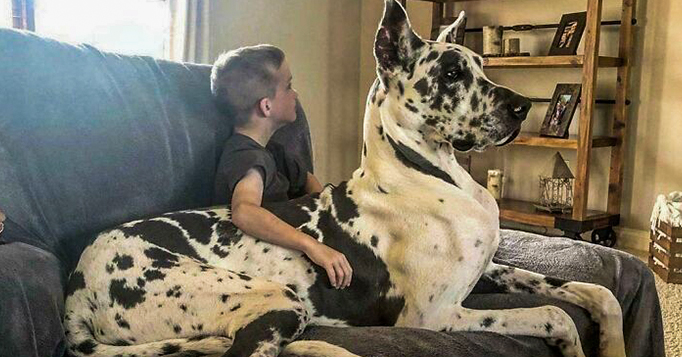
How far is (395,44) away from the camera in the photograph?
1.68m

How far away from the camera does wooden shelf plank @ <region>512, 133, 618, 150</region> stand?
3.94 m

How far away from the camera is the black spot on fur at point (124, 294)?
1520mm

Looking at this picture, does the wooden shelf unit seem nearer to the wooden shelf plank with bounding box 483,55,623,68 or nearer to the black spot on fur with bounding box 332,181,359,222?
the wooden shelf plank with bounding box 483,55,623,68

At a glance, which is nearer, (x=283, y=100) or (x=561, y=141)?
(x=283, y=100)

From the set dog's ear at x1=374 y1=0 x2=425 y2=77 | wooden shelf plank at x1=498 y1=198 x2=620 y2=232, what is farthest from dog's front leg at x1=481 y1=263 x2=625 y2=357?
wooden shelf plank at x1=498 y1=198 x2=620 y2=232

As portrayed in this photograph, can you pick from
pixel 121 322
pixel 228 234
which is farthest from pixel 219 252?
pixel 121 322

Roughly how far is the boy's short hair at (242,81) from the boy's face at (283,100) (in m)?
0.02

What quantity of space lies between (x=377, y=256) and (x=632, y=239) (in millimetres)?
2945

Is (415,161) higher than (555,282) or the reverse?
higher

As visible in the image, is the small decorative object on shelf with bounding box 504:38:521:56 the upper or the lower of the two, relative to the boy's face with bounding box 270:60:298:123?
upper

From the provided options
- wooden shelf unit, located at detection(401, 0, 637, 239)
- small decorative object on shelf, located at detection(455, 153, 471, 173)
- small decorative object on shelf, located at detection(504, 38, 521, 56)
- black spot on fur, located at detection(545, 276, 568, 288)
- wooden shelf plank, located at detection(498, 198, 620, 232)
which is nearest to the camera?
black spot on fur, located at detection(545, 276, 568, 288)

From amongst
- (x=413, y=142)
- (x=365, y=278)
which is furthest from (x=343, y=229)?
(x=413, y=142)

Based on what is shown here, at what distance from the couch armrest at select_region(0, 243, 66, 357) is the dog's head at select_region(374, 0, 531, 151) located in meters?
0.86

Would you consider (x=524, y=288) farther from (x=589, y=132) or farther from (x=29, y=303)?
(x=589, y=132)
